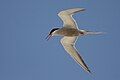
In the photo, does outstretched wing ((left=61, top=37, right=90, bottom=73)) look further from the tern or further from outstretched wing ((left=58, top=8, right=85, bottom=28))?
outstretched wing ((left=58, top=8, right=85, bottom=28))

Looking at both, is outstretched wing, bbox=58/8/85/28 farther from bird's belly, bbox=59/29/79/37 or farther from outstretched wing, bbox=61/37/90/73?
outstretched wing, bbox=61/37/90/73

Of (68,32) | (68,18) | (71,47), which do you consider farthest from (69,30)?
(71,47)

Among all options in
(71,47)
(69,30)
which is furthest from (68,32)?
(71,47)

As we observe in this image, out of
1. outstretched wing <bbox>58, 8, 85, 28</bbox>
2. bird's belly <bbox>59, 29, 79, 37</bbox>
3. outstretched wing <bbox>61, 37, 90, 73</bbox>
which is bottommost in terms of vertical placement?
outstretched wing <bbox>61, 37, 90, 73</bbox>

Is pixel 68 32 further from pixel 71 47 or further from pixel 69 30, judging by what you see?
pixel 71 47

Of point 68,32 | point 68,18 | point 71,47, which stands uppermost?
point 68,18

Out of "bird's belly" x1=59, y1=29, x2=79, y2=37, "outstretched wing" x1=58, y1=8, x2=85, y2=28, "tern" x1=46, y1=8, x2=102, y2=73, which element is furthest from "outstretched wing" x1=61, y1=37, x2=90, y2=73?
"outstretched wing" x1=58, y1=8, x2=85, y2=28

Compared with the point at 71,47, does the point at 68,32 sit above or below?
above

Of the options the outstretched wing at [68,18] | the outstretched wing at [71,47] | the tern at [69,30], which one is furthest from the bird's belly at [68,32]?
the outstretched wing at [71,47]

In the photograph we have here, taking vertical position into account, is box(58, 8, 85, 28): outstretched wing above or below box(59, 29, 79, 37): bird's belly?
above

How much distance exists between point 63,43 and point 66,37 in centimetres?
24

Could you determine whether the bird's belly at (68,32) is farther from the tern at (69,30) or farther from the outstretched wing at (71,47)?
the outstretched wing at (71,47)

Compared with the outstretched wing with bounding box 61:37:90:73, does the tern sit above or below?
above

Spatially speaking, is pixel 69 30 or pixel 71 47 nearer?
pixel 69 30
